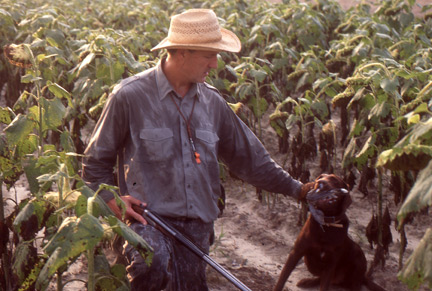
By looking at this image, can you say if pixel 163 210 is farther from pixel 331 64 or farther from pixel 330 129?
pixel 331 64

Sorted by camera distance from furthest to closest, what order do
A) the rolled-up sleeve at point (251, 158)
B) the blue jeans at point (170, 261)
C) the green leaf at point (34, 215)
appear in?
the rolled-up sleeve at point (251, 158), the blue jeans at point (170, 261), the green leaf at point (34, 215)

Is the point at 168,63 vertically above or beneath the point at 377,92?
above

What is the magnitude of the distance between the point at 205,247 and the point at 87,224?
1.65m

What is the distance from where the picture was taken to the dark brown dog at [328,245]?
4355mm

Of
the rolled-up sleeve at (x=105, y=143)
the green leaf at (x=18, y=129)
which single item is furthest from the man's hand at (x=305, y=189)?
the green leaf at (x=18, y=129)

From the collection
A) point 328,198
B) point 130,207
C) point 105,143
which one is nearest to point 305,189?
point 328,198

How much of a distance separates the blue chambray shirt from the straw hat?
238 millimetres

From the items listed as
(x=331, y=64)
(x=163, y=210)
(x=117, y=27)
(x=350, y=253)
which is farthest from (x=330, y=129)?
(x=117, y=27)

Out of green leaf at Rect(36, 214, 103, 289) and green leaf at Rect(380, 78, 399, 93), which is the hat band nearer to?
green leaf at Rect(380, 78, 399, 93)

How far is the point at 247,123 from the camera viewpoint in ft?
21.8

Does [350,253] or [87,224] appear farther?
[350,253]

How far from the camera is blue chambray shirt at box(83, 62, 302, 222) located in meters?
4.06

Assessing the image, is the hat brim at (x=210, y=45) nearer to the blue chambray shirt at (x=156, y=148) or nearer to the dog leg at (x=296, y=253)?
the blue chambray shirt at (x=156, y=148)

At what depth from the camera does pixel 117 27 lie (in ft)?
38.4
